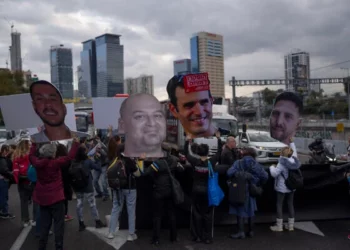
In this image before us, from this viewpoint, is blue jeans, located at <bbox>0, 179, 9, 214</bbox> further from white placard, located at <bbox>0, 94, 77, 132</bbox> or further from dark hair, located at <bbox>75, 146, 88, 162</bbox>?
dark hair, located at <bbox>75, 146, 88, 162</bbox>

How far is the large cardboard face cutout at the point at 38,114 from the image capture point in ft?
24.7

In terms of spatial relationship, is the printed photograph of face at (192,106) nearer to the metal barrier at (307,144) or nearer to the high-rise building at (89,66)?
the high-rise building at (89,66)

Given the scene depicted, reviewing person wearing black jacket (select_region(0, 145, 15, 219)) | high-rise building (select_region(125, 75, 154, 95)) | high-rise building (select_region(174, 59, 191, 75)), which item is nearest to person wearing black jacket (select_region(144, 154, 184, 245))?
high-rise building (select_region(174, 59, 191, 75))

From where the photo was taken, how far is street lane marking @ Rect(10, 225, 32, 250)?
6430 millimetres

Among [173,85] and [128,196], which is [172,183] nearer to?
[128,196]

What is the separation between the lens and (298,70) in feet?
147

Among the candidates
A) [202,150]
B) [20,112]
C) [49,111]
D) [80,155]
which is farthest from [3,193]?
[202,150]

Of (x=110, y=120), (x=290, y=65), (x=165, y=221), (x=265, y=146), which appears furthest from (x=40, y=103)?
(x=290, y=65)

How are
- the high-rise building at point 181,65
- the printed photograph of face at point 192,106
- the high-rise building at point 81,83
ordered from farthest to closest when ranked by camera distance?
the high-rise building at point 81,83 < the high-rise building at point 181,65 < the printed photograph of face at point 192,106

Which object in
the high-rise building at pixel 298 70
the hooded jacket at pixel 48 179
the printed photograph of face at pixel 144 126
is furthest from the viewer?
the high-rise building at pixel 298 70

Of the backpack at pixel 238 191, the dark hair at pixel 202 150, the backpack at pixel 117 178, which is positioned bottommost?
the backpack at pixel 238 191

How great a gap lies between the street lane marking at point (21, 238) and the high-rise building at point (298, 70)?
121ft

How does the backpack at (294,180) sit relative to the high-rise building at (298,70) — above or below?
below

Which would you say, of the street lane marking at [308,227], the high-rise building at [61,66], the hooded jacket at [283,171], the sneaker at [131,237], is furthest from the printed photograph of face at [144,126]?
the high-rise building at [61,66]
